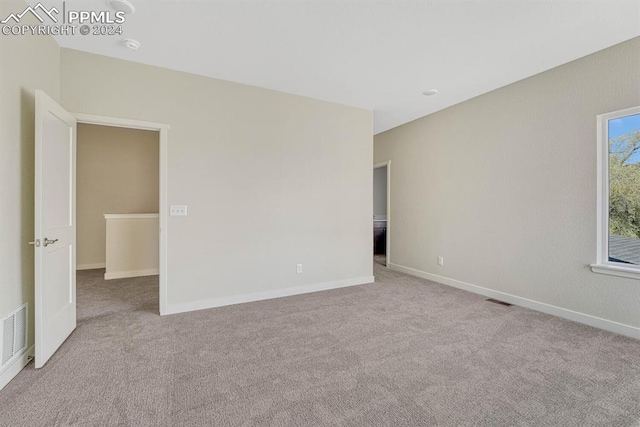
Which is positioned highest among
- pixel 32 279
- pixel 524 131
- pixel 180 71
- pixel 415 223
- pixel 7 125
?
pixel 180 71

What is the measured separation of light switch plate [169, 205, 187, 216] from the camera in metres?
3.20

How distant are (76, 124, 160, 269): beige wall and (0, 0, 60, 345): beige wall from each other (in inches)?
121

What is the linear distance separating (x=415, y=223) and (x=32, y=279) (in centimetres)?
480

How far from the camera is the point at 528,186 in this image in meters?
3.41

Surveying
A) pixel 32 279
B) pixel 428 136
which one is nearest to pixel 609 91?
pixel 428 136

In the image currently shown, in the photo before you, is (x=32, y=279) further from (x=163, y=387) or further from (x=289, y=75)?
(x=289, y=75)

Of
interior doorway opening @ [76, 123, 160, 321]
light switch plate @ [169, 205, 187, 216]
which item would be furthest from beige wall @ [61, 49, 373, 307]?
interior doorway opening @ [76, 123, 160, 321]

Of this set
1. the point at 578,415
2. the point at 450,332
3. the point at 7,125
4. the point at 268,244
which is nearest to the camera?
the point at 578,415

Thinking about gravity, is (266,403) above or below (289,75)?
below

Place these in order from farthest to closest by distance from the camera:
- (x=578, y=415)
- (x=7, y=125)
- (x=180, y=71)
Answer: (x=180, y=71), (x=7, y=125), (x=578, y=415)

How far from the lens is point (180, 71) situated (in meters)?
3.24

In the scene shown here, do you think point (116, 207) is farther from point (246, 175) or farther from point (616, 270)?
point (616, 270)

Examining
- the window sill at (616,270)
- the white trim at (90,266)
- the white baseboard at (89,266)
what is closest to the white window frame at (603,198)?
the window sill at (616,270)

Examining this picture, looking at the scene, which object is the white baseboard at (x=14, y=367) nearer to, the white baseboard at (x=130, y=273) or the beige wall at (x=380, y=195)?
the white baseboard at (x=130, y=273)
